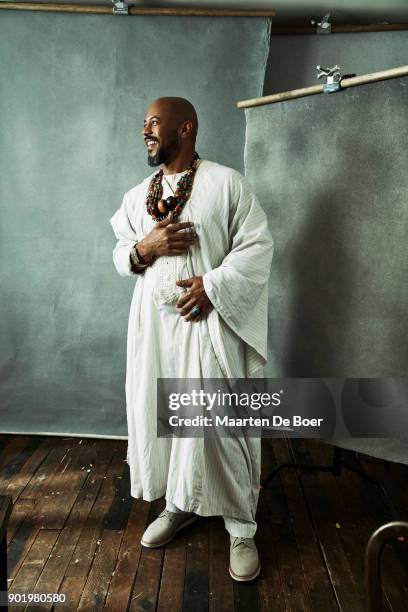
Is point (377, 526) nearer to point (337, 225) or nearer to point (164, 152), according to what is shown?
point (337, 225)

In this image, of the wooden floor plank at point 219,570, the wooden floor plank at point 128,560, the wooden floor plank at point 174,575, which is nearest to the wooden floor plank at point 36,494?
the wooden floor plank at point 128,560

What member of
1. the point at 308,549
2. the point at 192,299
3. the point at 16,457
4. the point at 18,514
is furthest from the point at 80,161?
the point at 308,549

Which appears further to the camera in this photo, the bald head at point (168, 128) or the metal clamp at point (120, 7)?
the metal clamp at point (120, 7)

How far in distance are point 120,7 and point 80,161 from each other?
0.71m

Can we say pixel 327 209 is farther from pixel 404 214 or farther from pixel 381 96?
pixel 381 96

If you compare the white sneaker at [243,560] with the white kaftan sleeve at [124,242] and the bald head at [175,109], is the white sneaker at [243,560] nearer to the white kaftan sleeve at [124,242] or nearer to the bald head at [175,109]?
the white kaftan sleeve at [124,242]

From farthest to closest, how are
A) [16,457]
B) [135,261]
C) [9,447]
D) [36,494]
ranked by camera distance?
[9,447] < [16,457] < [36,494] < [135,261]

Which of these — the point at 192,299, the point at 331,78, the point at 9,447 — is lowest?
the point at 9,447

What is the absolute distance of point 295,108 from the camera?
1.97m

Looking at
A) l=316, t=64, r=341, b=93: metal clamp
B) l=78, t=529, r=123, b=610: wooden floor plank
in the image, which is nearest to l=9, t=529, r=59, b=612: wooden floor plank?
l=78, t=529, r=123, b=610: wooden floor plank

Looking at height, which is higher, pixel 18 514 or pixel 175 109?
pixel 175 109

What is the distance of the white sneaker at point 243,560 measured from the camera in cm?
164

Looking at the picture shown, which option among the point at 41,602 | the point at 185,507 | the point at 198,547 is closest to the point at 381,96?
the point at 185,507

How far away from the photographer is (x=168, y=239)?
169cm
